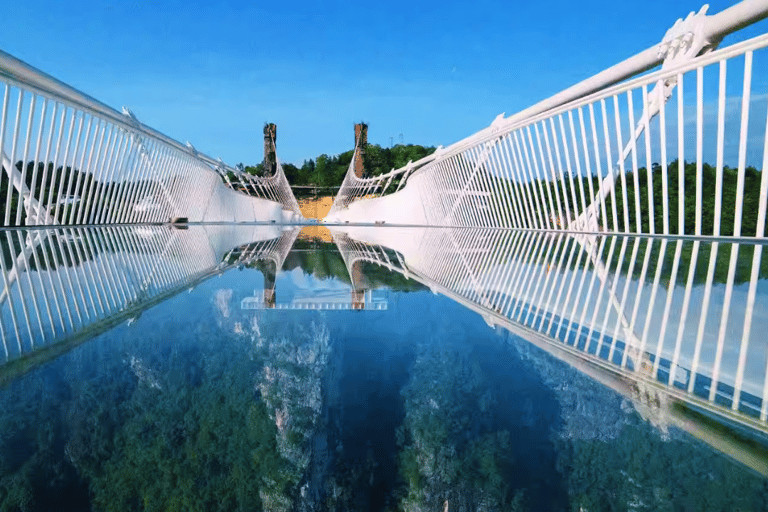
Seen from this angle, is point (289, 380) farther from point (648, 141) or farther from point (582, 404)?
point (648, 141)

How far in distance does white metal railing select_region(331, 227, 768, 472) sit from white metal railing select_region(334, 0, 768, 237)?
2.88 feet

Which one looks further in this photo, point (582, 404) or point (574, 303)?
point (574, 303)

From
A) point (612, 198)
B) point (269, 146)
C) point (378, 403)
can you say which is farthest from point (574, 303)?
point (269, 146)

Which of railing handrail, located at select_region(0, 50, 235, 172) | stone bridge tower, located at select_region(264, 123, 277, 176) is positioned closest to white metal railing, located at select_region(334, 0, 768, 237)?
railing handrail, located at select_region(0, 50, 235, 172)

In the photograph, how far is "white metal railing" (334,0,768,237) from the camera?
4.58m

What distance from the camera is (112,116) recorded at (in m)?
7.79

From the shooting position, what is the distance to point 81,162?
294 inches

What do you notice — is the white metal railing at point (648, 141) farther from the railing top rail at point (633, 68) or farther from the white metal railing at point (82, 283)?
the white metal railing at point (82, 283)

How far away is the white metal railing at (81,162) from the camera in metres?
5.80

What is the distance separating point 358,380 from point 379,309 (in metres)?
1.04

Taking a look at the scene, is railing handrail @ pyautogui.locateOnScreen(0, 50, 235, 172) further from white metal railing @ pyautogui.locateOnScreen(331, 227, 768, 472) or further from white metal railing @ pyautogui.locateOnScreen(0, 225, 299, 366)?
white metal railing @ pyautogui.locateOnScreen(331, 227, 768, 472)

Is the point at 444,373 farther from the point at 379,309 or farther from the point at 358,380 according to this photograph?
the point at 379,309

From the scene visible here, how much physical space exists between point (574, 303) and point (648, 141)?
3974mm

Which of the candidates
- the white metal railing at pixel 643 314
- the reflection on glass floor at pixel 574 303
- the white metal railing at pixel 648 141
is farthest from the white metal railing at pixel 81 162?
the white metal railing at pixel 648 141
